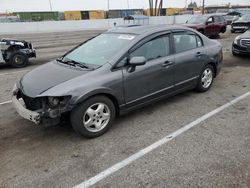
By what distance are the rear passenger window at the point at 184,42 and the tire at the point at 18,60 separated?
6609mm

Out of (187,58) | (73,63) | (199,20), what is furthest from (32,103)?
(199,20)

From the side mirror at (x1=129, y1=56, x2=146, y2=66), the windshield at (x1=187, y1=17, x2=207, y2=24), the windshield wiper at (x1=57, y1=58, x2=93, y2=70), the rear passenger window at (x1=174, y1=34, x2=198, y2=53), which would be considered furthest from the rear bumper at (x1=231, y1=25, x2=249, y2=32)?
the windshield wiper at (x1=57, y1=58, x2=93, y2=70)

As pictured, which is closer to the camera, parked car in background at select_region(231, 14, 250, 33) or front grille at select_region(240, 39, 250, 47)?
front grille at select_region(240, 39, 250, 47)

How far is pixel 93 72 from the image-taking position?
3.69 meters

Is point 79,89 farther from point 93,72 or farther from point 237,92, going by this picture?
point 237,92

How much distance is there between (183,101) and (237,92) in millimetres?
1442

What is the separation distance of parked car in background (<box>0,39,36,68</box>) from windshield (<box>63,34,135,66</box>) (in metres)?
5.35

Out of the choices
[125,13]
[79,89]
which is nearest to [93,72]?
[79,89]

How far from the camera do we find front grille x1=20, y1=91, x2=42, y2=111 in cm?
346

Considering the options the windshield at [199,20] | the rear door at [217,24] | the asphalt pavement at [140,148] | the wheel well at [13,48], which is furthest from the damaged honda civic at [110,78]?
the rear door at [217,24]

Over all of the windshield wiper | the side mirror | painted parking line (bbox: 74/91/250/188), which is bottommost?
painted parking line (bbox: 74/91/250/188)

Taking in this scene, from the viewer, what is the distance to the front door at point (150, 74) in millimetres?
4012

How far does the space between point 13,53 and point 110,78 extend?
6778 mm

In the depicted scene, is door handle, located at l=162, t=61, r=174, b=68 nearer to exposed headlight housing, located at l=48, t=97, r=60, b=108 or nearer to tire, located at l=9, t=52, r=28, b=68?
exposed headlight housing, located at l=48, t=97, r=60, b=108
